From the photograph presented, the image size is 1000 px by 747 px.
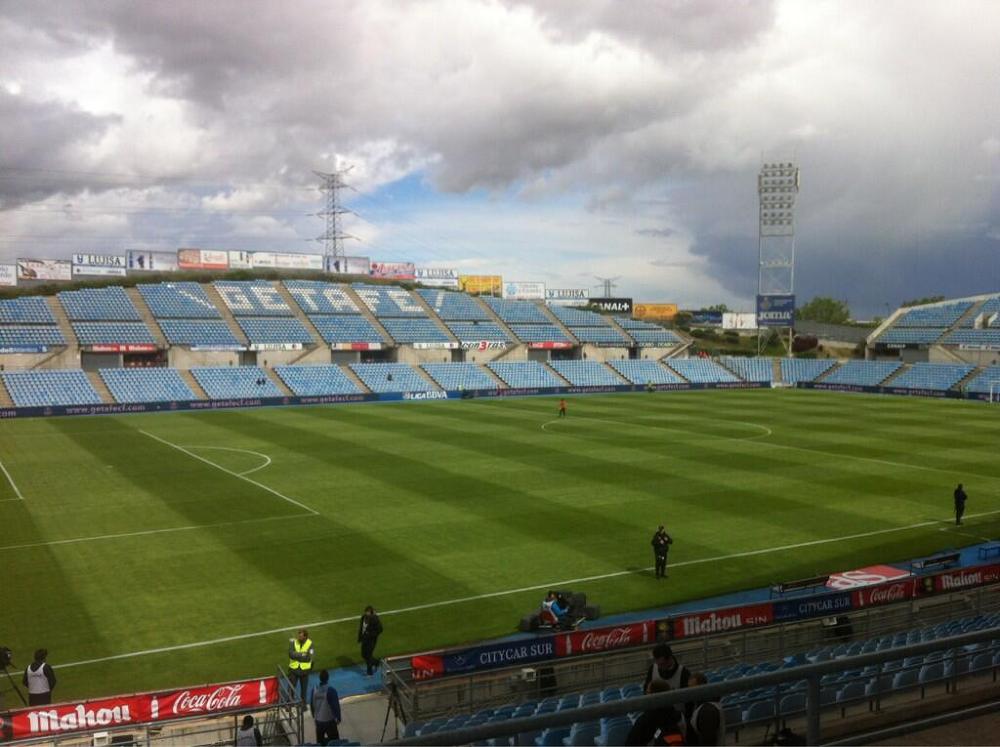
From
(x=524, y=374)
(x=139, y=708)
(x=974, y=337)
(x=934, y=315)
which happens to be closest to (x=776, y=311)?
(x=934, y=315)

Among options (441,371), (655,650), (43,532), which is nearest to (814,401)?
(441,371)

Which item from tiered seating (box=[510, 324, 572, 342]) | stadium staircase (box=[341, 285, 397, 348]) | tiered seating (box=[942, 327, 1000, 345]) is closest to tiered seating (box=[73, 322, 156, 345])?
stadium staircase (box=[341, 285, 397, 348])

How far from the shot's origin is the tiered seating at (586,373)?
86.3 meters

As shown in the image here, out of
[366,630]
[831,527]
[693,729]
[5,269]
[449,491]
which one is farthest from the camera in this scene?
[5,269]

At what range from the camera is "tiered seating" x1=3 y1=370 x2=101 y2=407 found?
2434 inches

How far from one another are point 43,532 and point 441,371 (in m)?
58.1

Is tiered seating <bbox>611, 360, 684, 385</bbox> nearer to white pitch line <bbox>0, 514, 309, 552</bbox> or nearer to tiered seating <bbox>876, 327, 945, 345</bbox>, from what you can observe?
tiered seating <bbox>876, 327, 945, 345</bbox>

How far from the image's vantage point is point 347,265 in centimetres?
A: 11250

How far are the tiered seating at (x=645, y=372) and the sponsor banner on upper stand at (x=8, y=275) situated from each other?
68.0 meters

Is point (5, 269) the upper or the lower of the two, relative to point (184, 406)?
upper

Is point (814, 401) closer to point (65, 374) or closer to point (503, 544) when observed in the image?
point (503, 544)

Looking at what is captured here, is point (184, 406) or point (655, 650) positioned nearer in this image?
point (655, 650)

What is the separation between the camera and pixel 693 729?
526 centimetres

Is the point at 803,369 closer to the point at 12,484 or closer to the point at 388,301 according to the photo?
the point at 388,301
